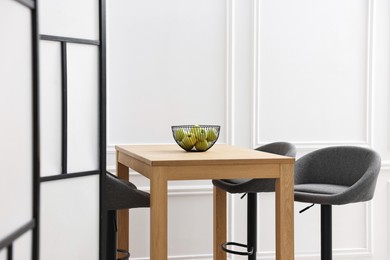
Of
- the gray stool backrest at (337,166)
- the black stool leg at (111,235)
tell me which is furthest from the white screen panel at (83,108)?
the gray stool backrest at (337,166)

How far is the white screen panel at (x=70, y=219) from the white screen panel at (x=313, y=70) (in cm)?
190

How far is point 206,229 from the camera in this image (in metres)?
4.32

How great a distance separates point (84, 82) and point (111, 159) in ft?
5.13

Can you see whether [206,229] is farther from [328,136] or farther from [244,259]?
[328,136]

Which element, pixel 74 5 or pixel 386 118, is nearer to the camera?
pixel 74 5

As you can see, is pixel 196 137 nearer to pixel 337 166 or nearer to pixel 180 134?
pixel 180 134

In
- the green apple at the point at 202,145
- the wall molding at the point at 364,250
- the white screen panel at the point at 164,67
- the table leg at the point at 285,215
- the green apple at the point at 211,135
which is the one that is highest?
the white screen panel at the point at 164,67

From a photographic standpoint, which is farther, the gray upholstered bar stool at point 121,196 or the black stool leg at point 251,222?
the black stool leg at point 251,222
